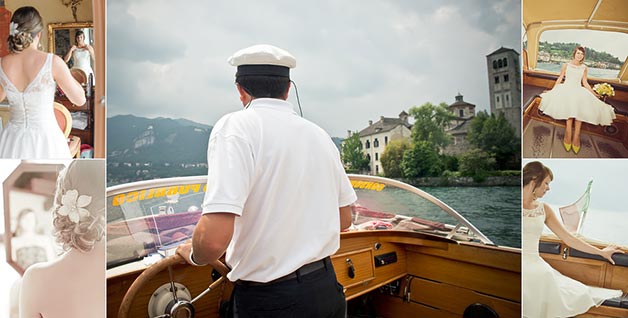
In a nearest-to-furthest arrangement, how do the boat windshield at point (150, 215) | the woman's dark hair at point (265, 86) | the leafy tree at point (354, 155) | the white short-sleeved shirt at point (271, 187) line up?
the white short-sleeved shirt at point (271, 187) → the woman's dark hair at point (265, 86) → the boat windshield at point (150, 215) → the leafy tree at point (354, 155)

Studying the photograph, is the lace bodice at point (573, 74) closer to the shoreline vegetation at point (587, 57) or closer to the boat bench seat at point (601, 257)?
the shoreline vegetation at point (587, 57)

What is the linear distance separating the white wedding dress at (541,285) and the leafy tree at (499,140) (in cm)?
28

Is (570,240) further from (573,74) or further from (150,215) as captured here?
(150,215)

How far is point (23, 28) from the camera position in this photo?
2.04m

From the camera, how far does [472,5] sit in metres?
2.49

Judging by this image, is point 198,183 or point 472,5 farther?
point 472,5

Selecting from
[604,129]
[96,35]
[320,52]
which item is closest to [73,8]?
[96,35]

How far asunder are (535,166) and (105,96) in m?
2.11

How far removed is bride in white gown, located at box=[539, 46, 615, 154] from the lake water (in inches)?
16.0

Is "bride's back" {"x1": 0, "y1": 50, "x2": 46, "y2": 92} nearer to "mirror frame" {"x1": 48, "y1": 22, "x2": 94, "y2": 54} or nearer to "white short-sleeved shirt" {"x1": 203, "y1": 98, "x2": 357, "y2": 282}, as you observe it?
"mirror frame" {"x1": 48, "y1": 22, "x2": 94, "y2": 54}

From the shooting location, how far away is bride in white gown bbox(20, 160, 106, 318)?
2.04 meters

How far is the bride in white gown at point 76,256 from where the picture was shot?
2.04 meters

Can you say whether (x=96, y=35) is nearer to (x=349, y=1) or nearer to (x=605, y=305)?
(x=349, y=1)

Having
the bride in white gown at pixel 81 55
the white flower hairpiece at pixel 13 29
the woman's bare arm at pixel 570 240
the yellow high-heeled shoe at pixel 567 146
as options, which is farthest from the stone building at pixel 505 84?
the white flower hairpiece at pixel 13 29
